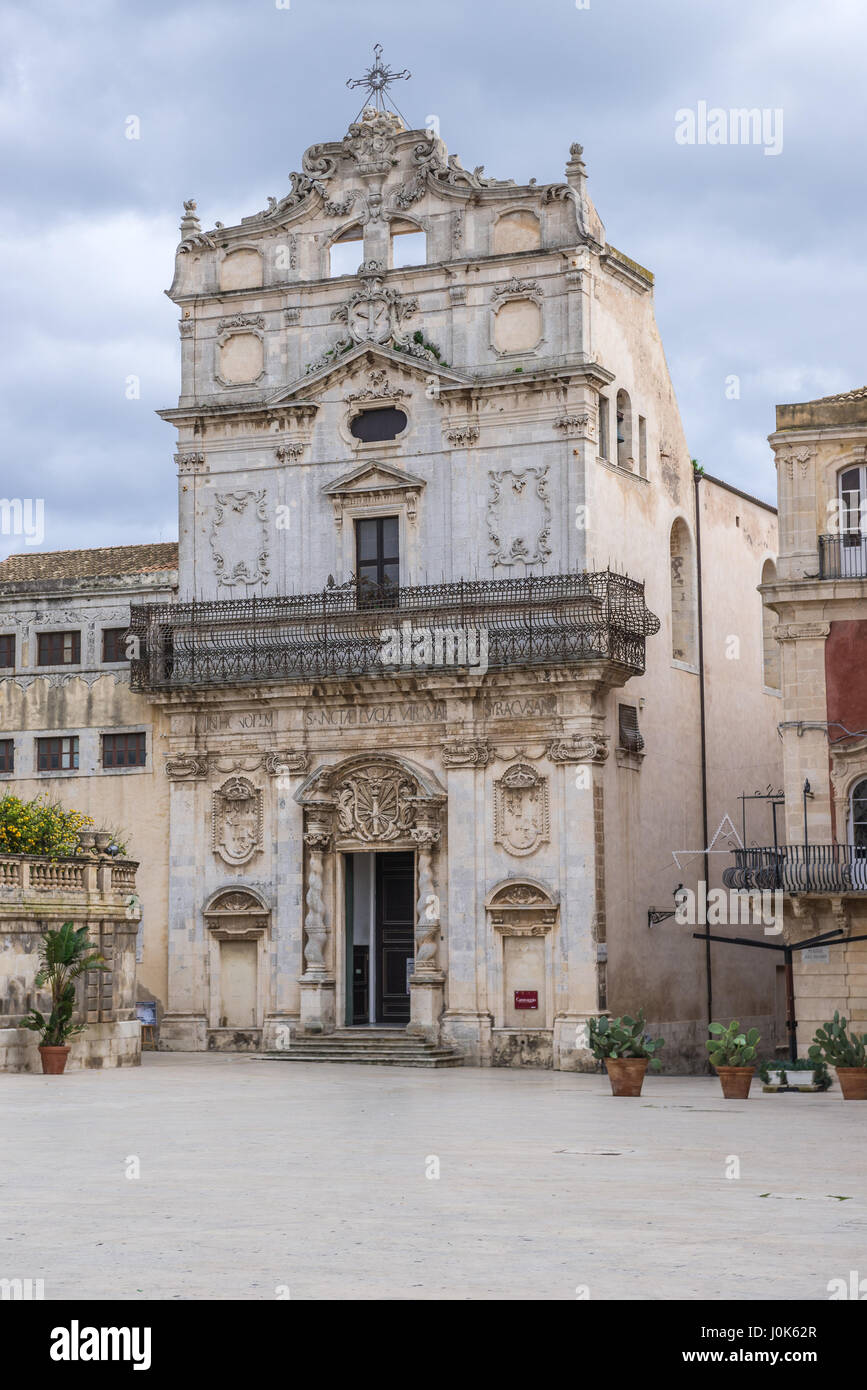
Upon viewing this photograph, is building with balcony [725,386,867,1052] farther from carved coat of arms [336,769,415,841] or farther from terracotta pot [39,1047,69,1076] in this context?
terracotta pot [39,1047,69,1076]

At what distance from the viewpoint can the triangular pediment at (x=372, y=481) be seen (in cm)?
3788

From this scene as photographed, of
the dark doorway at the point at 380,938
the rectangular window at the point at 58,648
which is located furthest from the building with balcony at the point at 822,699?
the rectangular window at the point at 58,648

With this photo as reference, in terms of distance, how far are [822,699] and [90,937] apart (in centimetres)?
1307

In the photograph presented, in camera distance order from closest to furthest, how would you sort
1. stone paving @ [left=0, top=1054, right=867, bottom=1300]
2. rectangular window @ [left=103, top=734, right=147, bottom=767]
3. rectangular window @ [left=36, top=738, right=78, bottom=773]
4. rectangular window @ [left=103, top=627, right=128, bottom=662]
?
stone paving @ [left=0, top=1054, right=867, bottom=1300]
rectangular window @ [left=103, top=734, right=147, bottom=767]
rectangular window @ [left=103, top=627, right=128, bottom=662]
rectangular window @ [left=36, top=738, right=78, bottom=773]

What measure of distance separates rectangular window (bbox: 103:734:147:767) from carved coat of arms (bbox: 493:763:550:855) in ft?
26.4

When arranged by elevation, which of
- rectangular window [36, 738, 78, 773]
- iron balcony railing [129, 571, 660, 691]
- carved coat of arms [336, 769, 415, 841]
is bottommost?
carved coat of arms [336, 769, 415, 841]

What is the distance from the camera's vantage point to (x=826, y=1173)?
17.0m

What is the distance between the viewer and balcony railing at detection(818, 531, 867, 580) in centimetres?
3281

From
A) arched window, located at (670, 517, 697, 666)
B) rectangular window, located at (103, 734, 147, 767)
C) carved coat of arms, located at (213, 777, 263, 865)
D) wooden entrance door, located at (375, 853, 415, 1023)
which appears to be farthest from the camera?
arched window, located at (670, 517, 697, 666)

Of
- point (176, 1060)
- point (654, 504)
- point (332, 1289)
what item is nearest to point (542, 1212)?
point (332, 1289)

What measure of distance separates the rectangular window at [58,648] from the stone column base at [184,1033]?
26.1ft

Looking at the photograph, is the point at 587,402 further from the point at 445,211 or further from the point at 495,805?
the point at 495,805

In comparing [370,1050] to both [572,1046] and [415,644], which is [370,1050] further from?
[415,644]

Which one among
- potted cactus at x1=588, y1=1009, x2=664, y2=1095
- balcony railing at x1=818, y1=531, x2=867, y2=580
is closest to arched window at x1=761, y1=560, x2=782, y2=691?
balcony railing at x1=818, y1=531, x2=867, y2=580
